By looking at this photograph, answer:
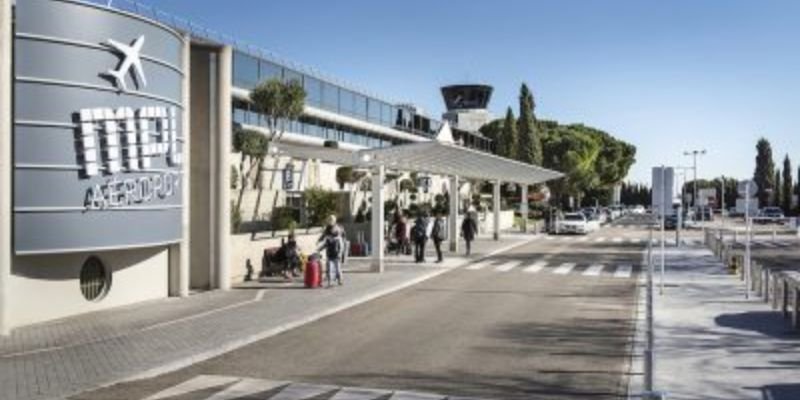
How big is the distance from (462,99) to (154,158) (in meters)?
104

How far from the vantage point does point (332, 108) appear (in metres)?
55.8

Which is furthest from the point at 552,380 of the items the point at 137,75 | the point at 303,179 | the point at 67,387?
the point at 303,179

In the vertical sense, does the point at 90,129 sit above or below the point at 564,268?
above

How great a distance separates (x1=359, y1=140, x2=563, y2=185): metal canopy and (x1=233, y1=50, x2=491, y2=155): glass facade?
7.90 meters

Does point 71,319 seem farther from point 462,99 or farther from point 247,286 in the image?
point 462,99

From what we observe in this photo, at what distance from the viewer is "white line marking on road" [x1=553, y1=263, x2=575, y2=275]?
87.9 ft

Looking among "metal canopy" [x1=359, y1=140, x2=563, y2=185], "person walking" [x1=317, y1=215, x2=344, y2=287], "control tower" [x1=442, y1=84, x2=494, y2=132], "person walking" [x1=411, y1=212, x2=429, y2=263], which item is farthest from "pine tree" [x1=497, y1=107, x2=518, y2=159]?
"person walking" [x1=317, y1=215, x2=344, y2=287]

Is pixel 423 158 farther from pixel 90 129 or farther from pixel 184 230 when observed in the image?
pixel 90 129

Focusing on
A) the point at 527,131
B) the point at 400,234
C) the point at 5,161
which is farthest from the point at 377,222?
the point at 527,131

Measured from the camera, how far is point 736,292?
2084cm

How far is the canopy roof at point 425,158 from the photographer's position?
2441 centimetres

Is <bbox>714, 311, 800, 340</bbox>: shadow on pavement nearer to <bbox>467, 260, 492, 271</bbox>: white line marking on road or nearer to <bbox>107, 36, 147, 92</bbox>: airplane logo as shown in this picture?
<bbox>467, 260, 492, 271</bbox>: white line marking on road

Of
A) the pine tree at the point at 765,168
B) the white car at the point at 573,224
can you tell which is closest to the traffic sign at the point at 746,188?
the white car at the point at 573,224

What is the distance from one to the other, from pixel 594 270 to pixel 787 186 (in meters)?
99.8
